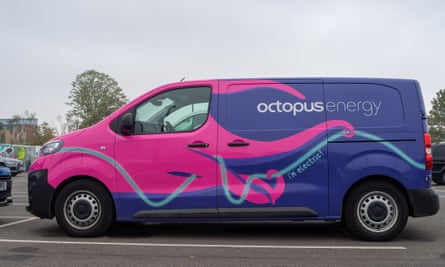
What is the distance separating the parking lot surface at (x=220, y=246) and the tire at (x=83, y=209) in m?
0.14

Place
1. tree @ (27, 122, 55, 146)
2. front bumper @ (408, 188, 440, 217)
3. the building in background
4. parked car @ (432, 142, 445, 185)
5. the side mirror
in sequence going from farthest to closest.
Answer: the building in background < tree @ (27, 122, 55, 146) < parked car @ (432, 142, 445, 185) < the side mirror < front bumper @ (408, 188, 440, 217)

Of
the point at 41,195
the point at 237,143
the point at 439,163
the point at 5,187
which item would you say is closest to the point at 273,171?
the point at 237,143

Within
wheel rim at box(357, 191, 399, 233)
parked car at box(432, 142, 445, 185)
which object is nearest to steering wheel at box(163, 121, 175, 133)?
wheel rim at box(357, 191, 399, 233)

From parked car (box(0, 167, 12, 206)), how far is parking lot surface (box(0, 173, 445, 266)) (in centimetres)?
40

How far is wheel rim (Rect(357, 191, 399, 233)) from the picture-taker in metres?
5.70

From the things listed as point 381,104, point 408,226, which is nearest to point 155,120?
point 381,104

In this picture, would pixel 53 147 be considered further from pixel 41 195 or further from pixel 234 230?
pixel 234 230

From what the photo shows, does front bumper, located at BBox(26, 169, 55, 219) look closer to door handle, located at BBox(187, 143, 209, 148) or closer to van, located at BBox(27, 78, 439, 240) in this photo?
van, located at BBox(27, 78, 439, 240)

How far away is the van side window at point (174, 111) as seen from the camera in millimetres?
5918

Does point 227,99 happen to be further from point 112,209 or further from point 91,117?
point 91,117

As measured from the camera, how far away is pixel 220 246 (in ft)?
18.1

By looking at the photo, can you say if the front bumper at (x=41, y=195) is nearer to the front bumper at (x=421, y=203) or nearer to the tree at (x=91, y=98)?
the front bumper at (x=421, y=203)

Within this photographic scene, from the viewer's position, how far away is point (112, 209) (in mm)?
5875

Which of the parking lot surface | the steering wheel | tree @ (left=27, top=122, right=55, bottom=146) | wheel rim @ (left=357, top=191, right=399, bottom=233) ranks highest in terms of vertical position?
tree @ (left=27, top=122, right=55, bottom=146)
